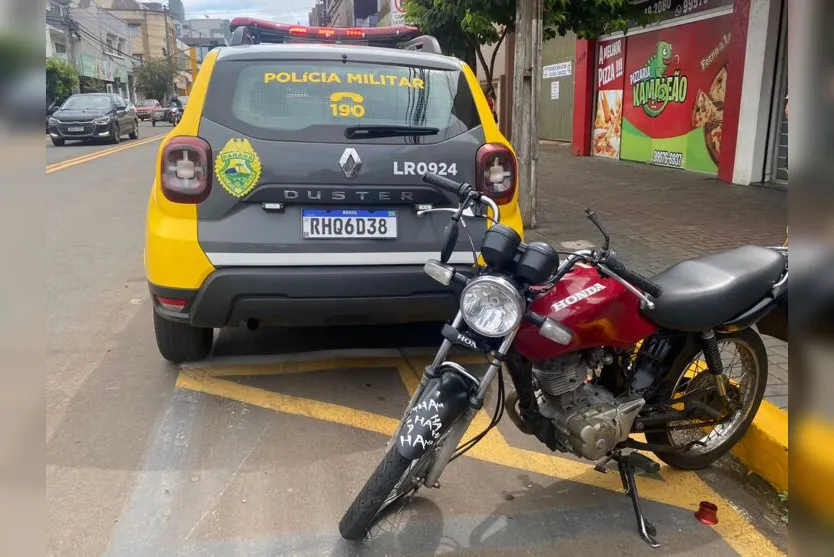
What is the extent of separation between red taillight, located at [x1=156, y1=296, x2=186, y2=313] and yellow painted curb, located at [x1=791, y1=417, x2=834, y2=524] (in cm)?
295

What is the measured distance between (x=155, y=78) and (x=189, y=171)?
72713 millimetres

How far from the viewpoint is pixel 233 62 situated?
357 centimetres

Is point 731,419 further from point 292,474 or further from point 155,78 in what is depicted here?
point 155,78

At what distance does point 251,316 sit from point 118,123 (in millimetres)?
21775

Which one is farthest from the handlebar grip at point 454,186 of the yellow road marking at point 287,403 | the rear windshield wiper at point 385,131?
the yellow road marking at point 287,403

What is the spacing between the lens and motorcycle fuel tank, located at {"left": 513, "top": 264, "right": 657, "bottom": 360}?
240cm

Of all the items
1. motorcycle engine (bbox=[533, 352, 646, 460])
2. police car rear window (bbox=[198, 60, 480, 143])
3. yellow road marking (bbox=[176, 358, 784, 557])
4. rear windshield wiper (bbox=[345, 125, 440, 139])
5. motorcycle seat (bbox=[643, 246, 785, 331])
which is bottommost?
yellow road marking (bbox=[176, 358, 784, 557])

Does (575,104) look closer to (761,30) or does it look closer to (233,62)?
(761,30)

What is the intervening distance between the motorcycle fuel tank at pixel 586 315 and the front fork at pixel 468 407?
168mm

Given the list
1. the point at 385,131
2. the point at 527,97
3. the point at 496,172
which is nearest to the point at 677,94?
the point at 527,97

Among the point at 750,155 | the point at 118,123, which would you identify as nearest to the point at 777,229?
the point at 750,155

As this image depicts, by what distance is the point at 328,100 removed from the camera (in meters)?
3.56

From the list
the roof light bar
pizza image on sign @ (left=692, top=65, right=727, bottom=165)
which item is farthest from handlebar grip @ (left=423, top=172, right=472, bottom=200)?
pizza image on sign @ (left=692, top=65, right=727, bottom=165)

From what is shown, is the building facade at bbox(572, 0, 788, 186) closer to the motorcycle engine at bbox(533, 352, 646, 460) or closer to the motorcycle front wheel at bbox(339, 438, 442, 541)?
the motorcycle engine at bbox(533, 352, 646, 460)
